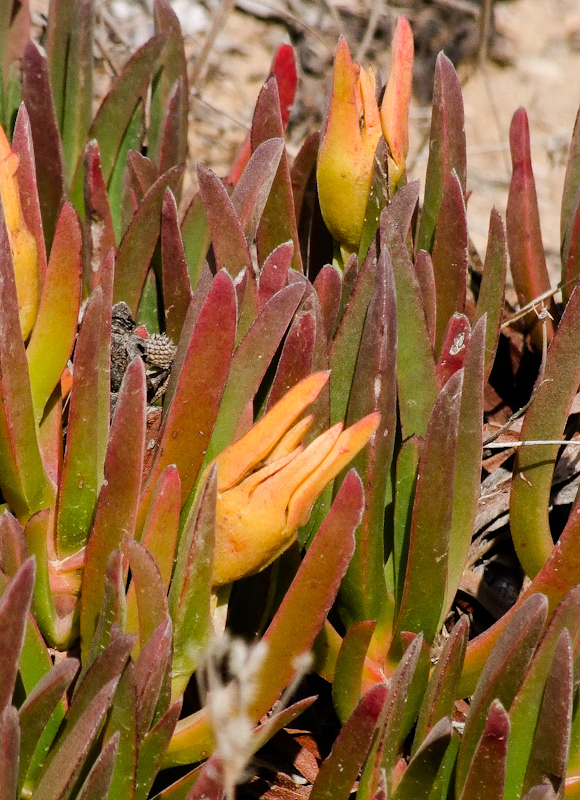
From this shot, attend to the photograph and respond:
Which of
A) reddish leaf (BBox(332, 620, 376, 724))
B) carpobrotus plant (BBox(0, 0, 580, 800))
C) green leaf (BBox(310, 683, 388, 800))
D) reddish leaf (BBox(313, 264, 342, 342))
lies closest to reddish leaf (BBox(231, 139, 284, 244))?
carpobrotus plant (BBox(0, 0, 580, 800))

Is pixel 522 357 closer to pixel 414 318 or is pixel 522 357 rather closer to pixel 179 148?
pixel 414 318

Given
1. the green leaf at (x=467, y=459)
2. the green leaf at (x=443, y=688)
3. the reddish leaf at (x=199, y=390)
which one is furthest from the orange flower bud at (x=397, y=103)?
the green leaf at (x=443, y=688)

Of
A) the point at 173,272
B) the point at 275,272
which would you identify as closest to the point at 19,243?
the point at 173,272

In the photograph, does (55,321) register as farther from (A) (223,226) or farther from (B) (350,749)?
(B) (350,749)

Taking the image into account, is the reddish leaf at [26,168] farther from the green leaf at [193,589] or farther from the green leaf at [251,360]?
the green leaf at [193,589]

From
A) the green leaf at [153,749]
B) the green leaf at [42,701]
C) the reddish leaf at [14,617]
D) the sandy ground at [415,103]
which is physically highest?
the sandy ground at [415,103]
